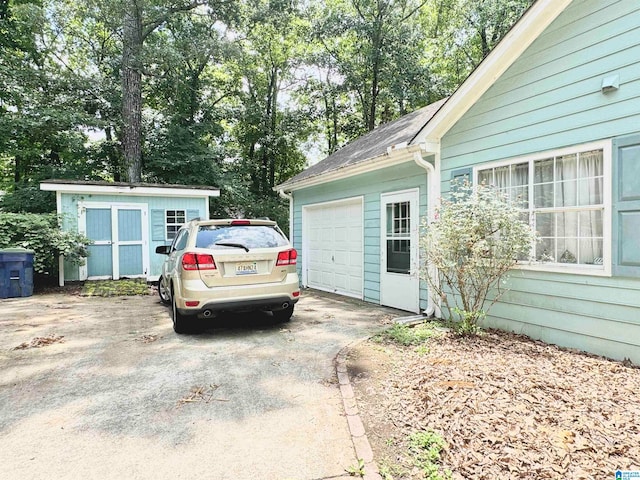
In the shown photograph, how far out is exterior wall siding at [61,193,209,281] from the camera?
→ 10.4m

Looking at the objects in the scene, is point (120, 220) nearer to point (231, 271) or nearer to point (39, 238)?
point (39, 238)

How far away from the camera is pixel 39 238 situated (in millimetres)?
9312

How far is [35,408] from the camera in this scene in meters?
3.16

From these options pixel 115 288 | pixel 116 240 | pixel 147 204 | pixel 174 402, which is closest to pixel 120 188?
pixel 147 204

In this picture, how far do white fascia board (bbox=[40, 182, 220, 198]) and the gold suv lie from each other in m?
6.47

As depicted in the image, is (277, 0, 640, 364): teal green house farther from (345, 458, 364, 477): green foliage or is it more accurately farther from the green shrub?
(345, 458, 364, 477): green foliage

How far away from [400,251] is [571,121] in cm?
342

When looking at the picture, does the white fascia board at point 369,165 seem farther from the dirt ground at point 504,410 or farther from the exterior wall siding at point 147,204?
the exterior wall siding at point 147,204

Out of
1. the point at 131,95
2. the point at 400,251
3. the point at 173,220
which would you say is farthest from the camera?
the point at 131,95

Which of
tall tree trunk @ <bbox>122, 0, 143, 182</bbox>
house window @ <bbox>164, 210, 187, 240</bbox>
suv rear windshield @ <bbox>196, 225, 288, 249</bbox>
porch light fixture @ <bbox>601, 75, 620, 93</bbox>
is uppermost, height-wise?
tall tree trunk @ <bbox>122, 0, 143, 182</bbox>

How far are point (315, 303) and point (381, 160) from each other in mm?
3245

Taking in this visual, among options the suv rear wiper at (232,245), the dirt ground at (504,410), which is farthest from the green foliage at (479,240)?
the suv rear wiper at (232,245)

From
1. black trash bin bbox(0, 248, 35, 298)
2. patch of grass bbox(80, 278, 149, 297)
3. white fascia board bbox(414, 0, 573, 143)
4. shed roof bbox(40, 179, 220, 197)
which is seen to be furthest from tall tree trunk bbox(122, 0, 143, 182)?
white fascia board bbox(414, 0, 573, 143)

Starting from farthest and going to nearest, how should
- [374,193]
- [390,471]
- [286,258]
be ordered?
[374,193], [286,258], [390,471]
